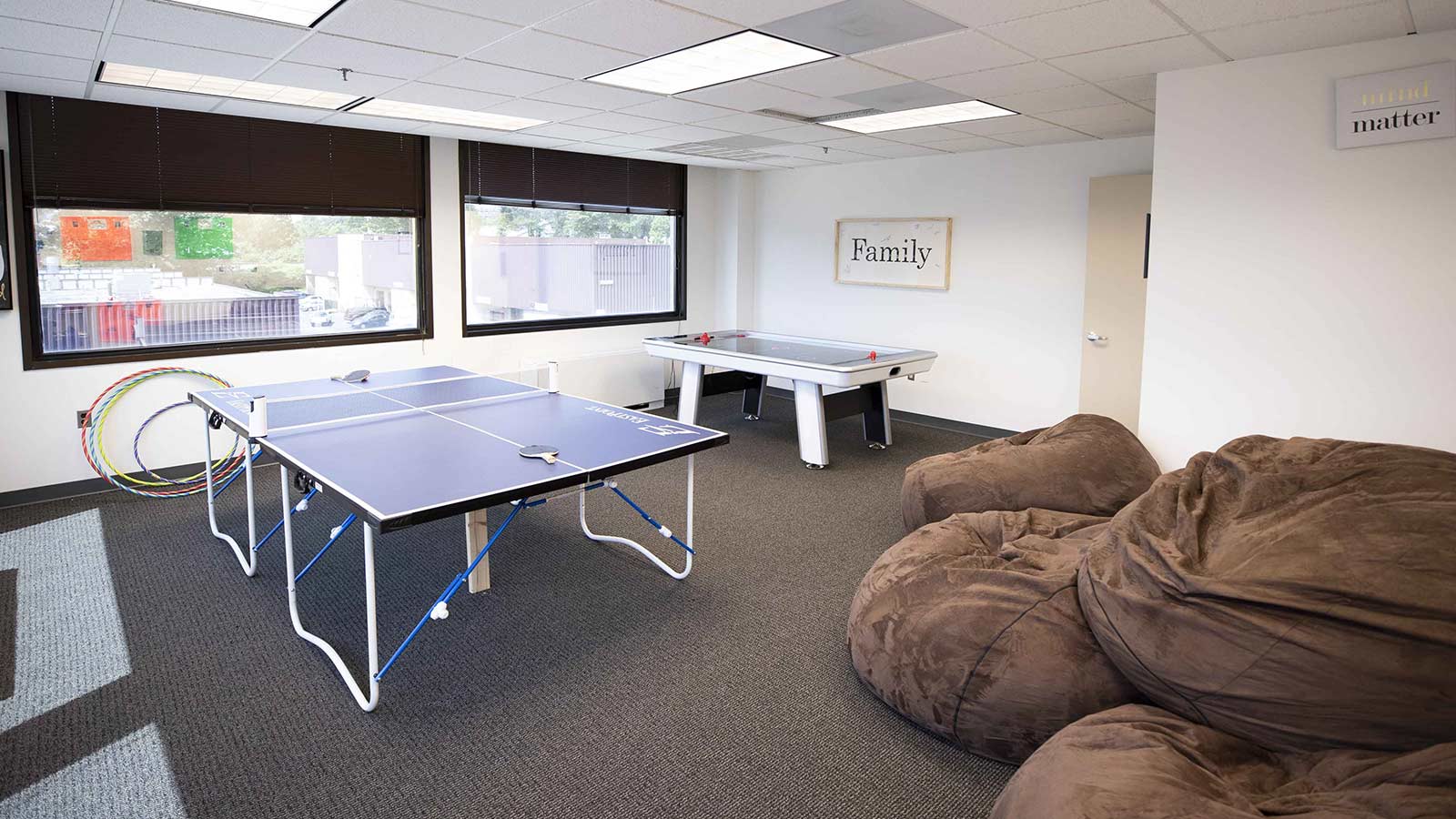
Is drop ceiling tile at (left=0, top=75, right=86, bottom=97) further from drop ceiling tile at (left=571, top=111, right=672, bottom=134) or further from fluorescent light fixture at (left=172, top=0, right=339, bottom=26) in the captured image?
drop ceiling tile at (left=571, top=111, right=672, bottom=134)

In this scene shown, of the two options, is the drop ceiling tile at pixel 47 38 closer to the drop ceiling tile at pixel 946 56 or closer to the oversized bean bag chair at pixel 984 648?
the drop ceiling tile at pixel 946 56

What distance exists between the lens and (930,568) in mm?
2740

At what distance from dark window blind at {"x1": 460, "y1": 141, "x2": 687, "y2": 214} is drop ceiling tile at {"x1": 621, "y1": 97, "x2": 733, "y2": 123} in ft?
6.30

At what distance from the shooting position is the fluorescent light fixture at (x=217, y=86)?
4.00 m

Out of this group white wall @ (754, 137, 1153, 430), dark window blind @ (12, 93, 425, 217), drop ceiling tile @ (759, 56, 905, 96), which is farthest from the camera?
white wall @ (754, 137, 1153, 430)

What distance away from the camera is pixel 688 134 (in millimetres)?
5738

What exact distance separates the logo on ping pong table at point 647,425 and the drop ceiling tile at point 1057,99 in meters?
2.49

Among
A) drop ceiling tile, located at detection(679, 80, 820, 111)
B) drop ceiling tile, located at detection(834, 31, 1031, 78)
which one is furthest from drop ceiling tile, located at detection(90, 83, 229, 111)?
drop ceiling tile, located at detection(834, 31, 1031, 78)

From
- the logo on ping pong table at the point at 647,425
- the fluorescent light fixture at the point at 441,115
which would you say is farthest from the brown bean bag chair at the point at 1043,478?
the fluorescent light fixture at the point at 441,115

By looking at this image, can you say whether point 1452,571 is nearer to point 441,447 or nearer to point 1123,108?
point 441,447

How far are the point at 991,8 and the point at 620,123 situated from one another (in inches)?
115

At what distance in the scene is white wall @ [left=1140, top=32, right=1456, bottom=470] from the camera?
332cm

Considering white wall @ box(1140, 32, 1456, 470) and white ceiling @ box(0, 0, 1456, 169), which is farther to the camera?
white wall @ box(1140, 32, 1456, 470)

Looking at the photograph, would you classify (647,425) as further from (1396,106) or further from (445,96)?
(1396,106)
